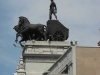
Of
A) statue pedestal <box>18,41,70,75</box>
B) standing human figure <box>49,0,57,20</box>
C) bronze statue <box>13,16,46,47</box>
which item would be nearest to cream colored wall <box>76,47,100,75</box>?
statue pedestal <box>18,41,70,75</box>

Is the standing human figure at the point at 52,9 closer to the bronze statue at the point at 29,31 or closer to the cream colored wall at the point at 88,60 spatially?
the bronze statue at the point at 29,31

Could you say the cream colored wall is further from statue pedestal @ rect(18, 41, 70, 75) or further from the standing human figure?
the standing human figure

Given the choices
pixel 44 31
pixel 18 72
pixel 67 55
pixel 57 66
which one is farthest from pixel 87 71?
pixel 44 31

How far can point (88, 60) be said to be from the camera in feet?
116

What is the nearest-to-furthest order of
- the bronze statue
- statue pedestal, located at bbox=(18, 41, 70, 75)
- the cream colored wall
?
the cream colored wall < statue pedestal, located at bbox=(18, 41, 70, 75) < the bronze statue

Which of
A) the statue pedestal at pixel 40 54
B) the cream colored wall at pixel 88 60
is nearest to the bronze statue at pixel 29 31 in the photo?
the statue pedestal at pixel 40 54

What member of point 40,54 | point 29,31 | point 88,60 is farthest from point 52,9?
point 88,60

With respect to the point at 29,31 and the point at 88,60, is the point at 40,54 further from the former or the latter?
the point at 88,60

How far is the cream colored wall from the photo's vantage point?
3488 cm

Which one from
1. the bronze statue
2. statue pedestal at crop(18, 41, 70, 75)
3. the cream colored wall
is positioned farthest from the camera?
the bronze statue

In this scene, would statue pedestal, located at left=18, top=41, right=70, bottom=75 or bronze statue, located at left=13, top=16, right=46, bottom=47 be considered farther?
bronze statue, located at left=13, top=16, right=46, bottom=47

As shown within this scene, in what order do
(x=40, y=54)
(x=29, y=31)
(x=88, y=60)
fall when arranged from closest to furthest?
(x=88, y=60) → (x=40, y=54) → (x=29, y=31)

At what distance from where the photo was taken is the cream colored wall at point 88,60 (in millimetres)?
34875

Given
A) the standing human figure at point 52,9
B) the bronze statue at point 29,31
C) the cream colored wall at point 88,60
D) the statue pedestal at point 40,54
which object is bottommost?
the cream colored wall at point 88,60
